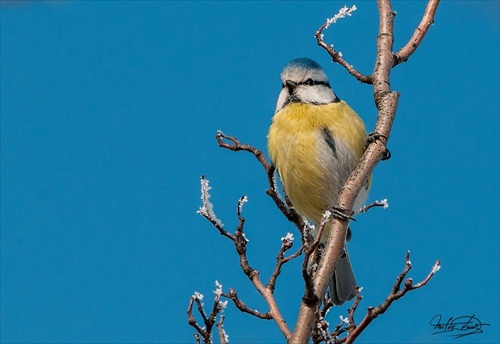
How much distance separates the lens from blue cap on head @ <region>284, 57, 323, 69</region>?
413cm

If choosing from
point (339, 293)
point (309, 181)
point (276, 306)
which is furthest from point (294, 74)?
point (276, 306)

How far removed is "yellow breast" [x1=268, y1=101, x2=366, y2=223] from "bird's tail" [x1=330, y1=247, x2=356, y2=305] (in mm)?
364

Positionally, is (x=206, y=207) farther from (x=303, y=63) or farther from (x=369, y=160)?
(x=303, y=63)

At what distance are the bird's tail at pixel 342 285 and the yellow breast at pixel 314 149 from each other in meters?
0.36

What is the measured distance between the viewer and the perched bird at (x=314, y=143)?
3.77m

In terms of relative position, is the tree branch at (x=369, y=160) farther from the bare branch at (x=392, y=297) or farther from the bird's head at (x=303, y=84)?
the bird's head at (x=303, y=84)

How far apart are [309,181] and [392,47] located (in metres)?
0.97

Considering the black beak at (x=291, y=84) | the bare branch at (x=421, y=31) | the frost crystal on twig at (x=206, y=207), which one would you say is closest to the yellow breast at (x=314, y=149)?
the black beak at (x=291, y=84)

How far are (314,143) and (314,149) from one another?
0.03 m

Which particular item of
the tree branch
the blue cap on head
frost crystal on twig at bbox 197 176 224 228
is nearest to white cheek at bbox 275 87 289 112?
the blue cap on head

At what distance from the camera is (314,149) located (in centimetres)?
382

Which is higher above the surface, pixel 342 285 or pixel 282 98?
pixel 282 98

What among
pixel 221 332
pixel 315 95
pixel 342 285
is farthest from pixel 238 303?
pixel 315 95

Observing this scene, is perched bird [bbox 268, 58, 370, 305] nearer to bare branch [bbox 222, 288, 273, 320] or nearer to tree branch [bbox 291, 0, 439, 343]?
tree branch [bbox 291, 0, 439, 343]
